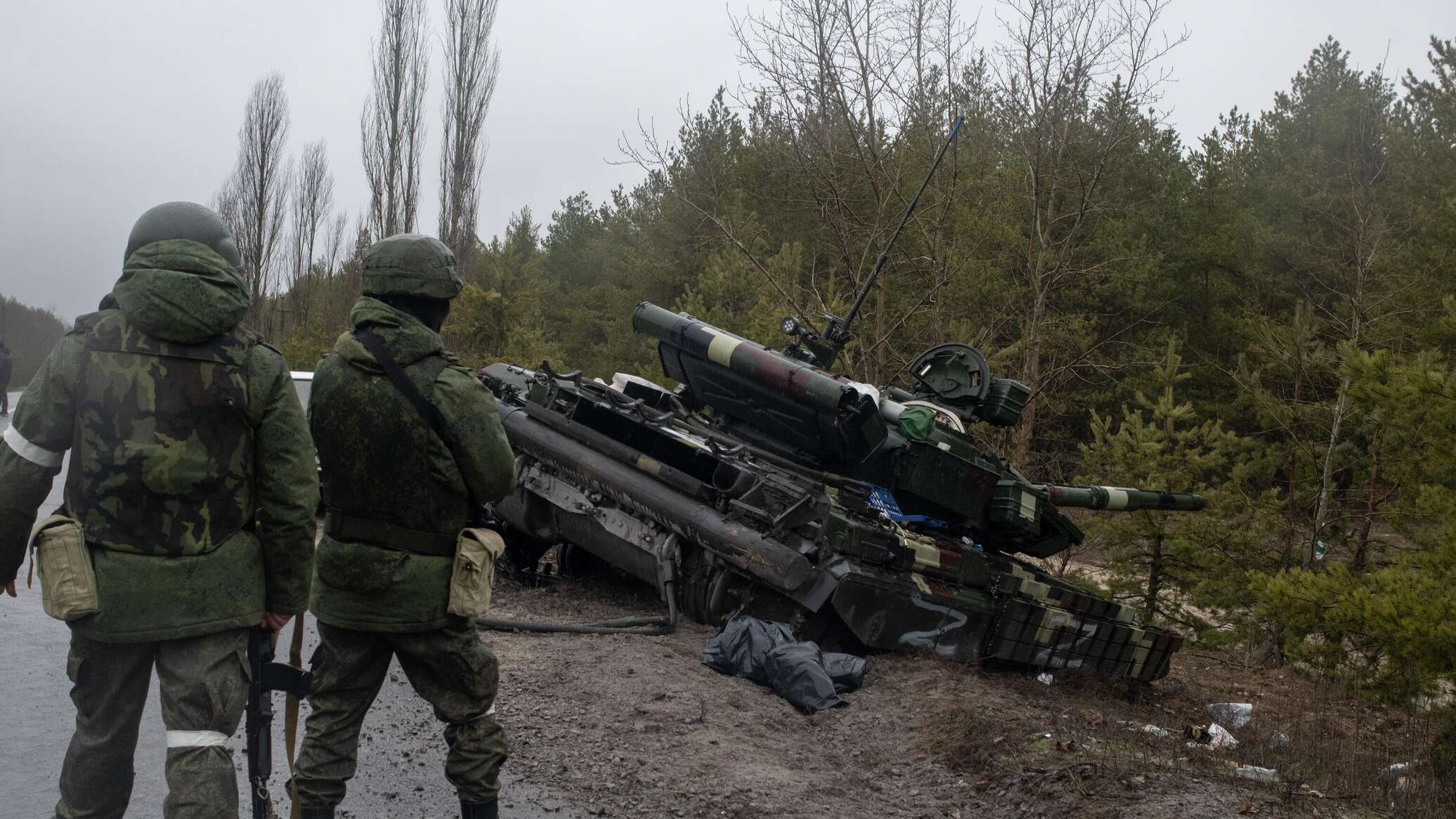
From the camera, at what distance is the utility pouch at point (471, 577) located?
12.9 ft

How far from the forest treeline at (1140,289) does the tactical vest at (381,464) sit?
5.42 m

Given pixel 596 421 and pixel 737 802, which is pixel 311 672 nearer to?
pixel 737 802

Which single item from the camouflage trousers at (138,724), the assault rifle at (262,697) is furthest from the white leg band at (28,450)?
the assault rifle at (262,697)

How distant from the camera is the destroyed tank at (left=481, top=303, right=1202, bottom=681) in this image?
7551 mm

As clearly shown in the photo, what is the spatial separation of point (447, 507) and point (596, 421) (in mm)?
4690

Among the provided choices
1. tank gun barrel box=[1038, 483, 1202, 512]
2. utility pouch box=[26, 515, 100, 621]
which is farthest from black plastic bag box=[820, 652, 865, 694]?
utility pouch box=[26, 515, 100, 621]

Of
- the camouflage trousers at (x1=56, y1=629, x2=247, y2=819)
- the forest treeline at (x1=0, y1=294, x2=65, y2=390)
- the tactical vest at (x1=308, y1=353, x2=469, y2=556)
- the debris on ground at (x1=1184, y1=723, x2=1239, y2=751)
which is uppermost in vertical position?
the tactical vest at (x1=308, y1=353, x2=469, y2=556)

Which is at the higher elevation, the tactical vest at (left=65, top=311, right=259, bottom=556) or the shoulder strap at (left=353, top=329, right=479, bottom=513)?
the shoulder strap at (left=353, top=329, right=479, bottom=513)

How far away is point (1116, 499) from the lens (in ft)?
33.5

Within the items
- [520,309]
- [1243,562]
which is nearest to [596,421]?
[1243,562]

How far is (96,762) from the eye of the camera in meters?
3.37

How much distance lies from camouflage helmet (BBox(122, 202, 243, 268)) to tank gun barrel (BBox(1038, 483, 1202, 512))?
7.04 metres

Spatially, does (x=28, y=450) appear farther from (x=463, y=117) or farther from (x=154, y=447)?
(x=463, y=117)

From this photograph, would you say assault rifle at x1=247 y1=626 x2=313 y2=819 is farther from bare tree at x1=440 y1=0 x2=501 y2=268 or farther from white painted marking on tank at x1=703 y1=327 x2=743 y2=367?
bare tree at x1=440 y1=0 x2=501 y2=268
